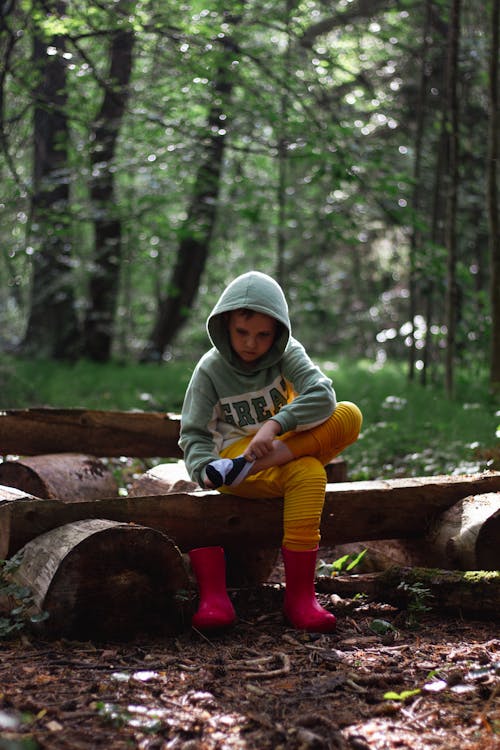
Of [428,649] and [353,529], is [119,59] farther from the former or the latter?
[428,649]

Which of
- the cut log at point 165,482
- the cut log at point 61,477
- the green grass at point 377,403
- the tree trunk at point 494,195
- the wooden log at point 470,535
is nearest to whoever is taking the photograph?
the wooden log at point 470,535

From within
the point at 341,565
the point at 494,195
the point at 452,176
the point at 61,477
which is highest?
the point at 452,176

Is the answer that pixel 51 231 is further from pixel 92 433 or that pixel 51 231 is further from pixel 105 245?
pixel 105 245

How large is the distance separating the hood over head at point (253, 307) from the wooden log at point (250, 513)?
2.50 feet

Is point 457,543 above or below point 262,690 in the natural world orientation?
above

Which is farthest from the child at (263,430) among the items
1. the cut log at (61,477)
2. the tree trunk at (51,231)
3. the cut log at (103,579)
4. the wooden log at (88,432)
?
the tree trunk at (51,231)

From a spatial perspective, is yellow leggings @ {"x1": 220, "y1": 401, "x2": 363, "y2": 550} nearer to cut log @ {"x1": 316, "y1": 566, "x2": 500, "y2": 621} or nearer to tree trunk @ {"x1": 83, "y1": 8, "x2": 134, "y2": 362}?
cut log @ {"x1": 316, "y1": 566, "x2": 500, "y2": 621}

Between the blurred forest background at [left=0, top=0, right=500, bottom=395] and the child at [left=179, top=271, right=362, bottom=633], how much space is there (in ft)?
11.6

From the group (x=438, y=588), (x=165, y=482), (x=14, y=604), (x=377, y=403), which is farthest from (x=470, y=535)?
(x=377, y=403)

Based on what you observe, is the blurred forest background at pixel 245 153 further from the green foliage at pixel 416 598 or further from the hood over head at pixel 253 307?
the green foliage at pixel 416 598

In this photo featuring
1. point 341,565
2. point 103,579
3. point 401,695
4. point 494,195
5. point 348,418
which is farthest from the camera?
point 494,195

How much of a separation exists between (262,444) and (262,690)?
48.4 inches

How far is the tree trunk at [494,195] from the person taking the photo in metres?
7.40

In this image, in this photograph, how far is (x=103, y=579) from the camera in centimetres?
333
